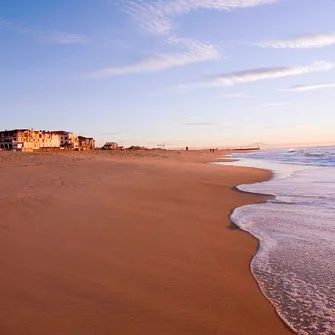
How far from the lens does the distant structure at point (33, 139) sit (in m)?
78.8

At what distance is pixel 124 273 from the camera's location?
173 inches

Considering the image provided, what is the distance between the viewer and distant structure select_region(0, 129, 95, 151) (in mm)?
78812

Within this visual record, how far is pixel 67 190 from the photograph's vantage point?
35.7 ft

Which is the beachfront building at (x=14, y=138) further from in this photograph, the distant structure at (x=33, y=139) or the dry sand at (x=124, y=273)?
the dry sand at (x=124, y=273)

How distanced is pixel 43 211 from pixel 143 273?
396 centimetres

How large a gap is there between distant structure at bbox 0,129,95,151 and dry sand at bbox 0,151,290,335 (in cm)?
6239

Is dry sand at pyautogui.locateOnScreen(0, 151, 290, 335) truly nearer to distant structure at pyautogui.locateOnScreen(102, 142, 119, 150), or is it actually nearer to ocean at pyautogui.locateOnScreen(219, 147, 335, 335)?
ocean at pyautogui.locateOnScreen(219, 147, 335, 335)

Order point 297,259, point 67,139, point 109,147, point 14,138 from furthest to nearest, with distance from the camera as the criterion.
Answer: point 67,139
point 109,147
point 14,138
point 297,259

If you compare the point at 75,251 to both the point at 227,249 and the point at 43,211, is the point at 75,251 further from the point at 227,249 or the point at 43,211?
the point at 43,211

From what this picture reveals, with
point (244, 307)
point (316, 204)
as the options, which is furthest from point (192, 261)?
point (316, 204)

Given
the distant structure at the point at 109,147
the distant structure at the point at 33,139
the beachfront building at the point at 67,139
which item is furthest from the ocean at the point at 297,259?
the beachfront building at the point at 67,139

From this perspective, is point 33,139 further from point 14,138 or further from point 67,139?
point 67,139

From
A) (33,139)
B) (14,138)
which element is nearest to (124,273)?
(14,138)

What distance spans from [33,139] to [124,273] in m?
87.0
